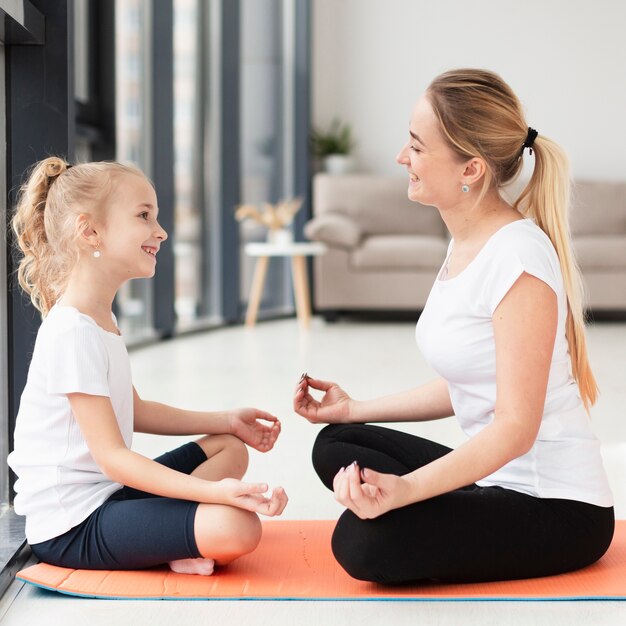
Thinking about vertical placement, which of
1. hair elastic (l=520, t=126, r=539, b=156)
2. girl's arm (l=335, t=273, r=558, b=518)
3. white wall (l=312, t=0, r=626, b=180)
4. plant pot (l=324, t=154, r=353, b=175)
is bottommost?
girl's arm (l=335, t=273, r=558, b=518)

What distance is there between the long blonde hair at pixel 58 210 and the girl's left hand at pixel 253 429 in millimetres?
406

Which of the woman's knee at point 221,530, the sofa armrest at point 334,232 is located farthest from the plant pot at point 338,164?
the woman's knee at point 221,530

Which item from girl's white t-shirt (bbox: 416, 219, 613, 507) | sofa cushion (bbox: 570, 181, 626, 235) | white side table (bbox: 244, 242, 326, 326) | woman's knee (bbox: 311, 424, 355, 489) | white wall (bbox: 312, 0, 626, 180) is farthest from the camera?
white wall (bbox: 312, 0, 626, 180)

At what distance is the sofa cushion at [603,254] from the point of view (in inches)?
240

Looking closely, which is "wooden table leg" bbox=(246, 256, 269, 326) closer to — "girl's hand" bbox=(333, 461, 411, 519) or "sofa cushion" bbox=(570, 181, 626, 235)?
"sofa cushion" bbox=(570, 181, 626, 235)

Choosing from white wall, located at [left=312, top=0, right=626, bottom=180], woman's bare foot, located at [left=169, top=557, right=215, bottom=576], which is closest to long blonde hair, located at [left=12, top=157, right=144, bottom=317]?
woman's bare foot, located at [left=169, top=557, right=215, bottom=576]

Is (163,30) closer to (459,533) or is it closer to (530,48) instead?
(530,48)

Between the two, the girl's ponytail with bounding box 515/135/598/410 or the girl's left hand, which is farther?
the girl's left hand

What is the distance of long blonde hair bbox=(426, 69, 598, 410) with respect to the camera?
1486mm

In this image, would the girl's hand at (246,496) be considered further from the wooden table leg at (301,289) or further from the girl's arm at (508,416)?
the wooden table leg at (301,289)

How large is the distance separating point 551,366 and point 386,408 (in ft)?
1.24

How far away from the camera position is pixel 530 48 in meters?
7.07

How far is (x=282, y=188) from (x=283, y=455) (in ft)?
14.5

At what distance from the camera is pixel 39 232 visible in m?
1.58
